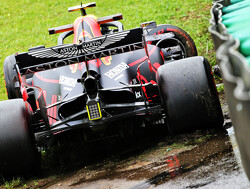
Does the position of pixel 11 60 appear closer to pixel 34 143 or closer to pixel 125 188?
pixel 34 143

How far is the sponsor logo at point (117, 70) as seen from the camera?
5.99 m

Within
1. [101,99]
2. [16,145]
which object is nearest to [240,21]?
[101,99]

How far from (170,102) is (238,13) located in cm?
189

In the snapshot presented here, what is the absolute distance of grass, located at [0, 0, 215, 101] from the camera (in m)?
12.0

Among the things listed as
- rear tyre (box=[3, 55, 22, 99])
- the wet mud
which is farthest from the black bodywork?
rear tyre (box=[3, 55, 22, 99])

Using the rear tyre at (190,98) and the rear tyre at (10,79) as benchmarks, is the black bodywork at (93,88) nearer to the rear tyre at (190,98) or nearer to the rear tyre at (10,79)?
the rear tyre at (190,98)

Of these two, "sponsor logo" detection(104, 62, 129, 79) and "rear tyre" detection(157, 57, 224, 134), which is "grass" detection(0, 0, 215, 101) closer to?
"sponsor logo" detection(104, 62, 129, 79)

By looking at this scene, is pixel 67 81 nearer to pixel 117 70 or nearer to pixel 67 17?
pixel 117 70

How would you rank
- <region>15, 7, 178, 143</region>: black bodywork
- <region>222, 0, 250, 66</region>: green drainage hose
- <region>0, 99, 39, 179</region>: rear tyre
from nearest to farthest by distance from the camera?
<region>222, 0, 250, 66</region>: green drainage hose → <region>0, 99, 39, 179</region>: rear tyre → <region>15, 7, 178, 143</region>: black bodywork

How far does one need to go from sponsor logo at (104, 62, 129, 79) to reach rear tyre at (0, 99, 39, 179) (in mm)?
1440

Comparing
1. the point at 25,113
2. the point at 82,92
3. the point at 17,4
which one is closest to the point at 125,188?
the point at 25,113

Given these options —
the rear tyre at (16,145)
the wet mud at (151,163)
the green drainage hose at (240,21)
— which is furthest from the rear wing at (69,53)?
the green drainage hose at (240,21)

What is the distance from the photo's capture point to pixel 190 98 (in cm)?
484

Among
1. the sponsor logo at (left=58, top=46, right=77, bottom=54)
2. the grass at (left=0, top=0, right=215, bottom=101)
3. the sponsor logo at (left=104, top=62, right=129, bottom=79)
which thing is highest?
the grass at (left=0, top=0, right=215, bottom=101)
